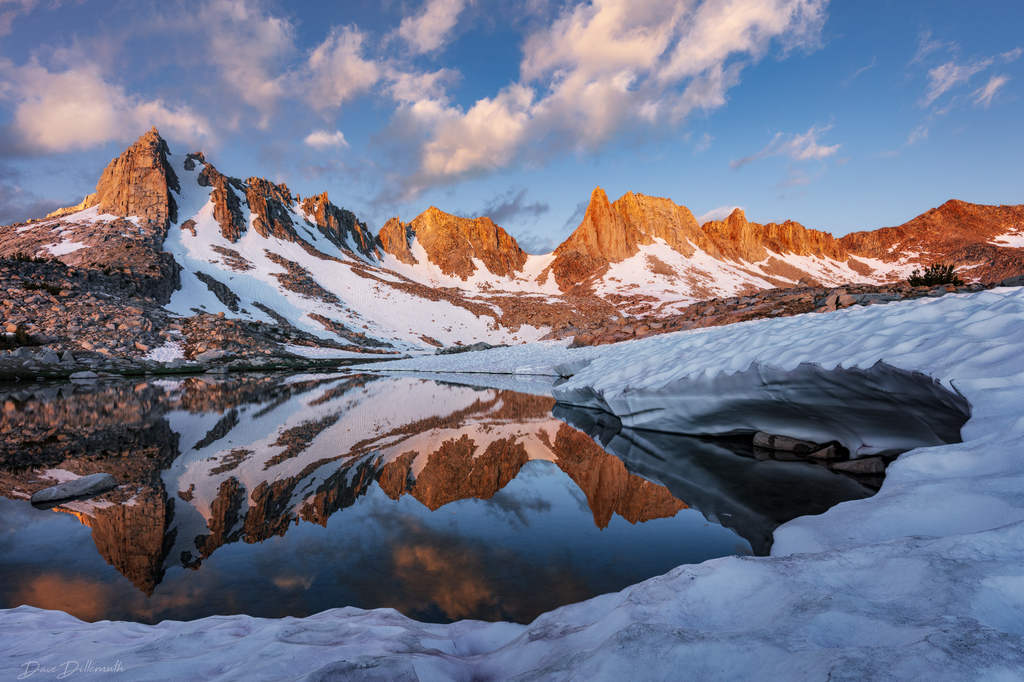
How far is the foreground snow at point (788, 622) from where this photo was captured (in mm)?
1656

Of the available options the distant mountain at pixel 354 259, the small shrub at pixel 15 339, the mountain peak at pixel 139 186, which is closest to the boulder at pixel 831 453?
the distant mountain at pixel 354 259

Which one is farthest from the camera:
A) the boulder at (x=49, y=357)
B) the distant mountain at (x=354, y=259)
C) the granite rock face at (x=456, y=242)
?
the granite rock face at (x=456, y=242)

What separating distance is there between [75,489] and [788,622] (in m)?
9.22

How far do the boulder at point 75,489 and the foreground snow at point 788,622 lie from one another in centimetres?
389

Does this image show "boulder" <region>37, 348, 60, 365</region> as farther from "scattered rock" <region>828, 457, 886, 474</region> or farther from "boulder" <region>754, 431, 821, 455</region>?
"scattered rock" <region>828, 457, 886, 474</region>

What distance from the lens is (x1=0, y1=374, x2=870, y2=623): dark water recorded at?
4.23 m

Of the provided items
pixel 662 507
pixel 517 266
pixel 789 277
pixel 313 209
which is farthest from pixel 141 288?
pixel 789 277

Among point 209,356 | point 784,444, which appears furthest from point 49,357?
point 784,444

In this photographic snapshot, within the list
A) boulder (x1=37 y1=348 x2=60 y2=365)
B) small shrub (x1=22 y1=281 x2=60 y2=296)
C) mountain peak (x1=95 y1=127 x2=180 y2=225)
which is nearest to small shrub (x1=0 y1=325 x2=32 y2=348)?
boulder (x1=37 y1=348 x2=60 y2=365)

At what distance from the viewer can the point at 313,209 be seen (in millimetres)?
123875

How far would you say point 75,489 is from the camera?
6785 millimetres

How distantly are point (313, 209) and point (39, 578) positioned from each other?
13506 cm

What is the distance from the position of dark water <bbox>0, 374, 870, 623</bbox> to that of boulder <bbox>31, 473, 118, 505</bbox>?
0.22m

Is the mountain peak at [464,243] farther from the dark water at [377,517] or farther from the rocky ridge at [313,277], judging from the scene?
the dark water at [377,517]
